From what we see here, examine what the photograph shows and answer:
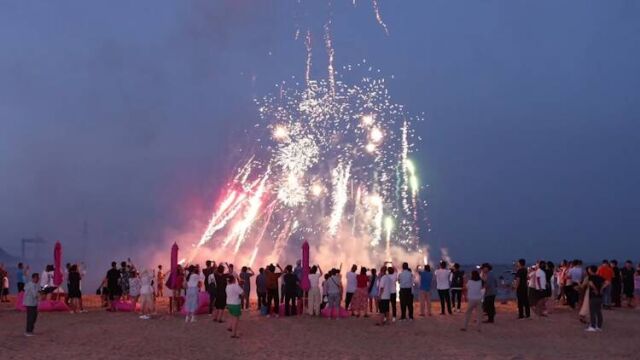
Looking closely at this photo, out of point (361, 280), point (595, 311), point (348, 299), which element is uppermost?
point (361, 280)

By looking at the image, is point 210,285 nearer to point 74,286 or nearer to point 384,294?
point 74,286

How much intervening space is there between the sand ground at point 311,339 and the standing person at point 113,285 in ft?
3.34

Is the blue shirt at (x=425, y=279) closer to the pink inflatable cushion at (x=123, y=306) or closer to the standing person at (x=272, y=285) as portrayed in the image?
the standing person at (x=272, y=285)

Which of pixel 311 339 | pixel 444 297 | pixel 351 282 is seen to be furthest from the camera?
pixel 444 297

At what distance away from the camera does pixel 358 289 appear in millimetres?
21766

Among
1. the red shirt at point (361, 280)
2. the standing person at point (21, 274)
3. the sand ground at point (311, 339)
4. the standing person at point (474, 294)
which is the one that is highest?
the standing person at point (21, 274)

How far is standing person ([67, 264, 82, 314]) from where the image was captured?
21.9 meters

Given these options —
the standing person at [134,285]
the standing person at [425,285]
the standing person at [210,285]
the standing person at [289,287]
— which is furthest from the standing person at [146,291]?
the standing person at [425,285]

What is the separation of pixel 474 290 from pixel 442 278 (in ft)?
10.6

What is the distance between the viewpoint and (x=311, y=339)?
16.7 metres

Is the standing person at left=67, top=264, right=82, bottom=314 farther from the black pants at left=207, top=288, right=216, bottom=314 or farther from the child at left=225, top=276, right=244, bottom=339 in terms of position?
the child at left=225, top=276, right=244, bottom=339

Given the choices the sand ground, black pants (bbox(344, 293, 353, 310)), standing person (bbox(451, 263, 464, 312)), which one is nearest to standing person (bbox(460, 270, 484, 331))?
the sand ground

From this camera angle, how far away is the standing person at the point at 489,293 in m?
20.1

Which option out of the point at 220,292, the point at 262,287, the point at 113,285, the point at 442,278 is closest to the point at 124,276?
the point at 113,285
